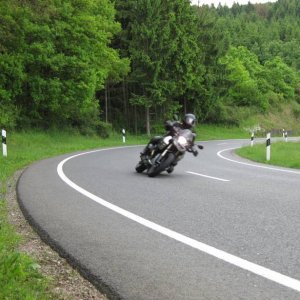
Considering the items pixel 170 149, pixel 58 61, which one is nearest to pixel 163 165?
pixel 170 149

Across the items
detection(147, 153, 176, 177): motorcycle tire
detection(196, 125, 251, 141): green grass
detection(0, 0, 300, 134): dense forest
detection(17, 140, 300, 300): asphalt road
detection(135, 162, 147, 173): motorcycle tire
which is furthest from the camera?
detection(196, 125, 251, 141): green grass

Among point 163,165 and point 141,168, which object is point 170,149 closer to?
point 163,165

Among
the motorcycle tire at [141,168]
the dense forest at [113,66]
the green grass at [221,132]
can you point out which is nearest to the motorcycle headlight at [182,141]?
the motorcycle tire at [141,168]

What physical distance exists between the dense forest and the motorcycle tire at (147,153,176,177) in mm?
8359

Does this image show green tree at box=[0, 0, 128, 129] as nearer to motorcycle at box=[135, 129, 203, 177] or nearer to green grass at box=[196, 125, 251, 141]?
motorcycle at box=[135, 129, 203, 177]

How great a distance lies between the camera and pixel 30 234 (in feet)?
17.3

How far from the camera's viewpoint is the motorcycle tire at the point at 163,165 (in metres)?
10.2

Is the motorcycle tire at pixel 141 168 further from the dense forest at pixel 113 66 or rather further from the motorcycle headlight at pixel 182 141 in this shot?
the dense forest at pixel 113 66

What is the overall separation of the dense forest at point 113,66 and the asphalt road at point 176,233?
10048 mm

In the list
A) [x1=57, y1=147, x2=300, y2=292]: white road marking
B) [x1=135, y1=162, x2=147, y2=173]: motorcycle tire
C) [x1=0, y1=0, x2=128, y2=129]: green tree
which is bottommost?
[x1=135, y1=162, x2=147, y2=173]: motorcycle tire

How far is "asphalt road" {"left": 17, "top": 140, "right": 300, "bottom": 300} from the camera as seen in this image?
11.3 ft

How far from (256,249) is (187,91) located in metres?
36.3

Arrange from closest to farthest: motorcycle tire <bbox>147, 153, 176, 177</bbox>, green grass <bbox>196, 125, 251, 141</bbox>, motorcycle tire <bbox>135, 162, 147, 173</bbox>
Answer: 1. motorcycle tire <bbox>147, 153, 176, 177</bbox>
2. motorcycle tire <bbox>135, 162, 147, 173</bbox>
3. green grass <bbox>196, 125, 251, 141</bbox>

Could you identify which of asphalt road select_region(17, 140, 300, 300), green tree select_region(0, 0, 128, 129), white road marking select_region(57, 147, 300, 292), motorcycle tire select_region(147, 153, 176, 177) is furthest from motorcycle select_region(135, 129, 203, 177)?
green tree select_region(0, 0, 128, 129)
